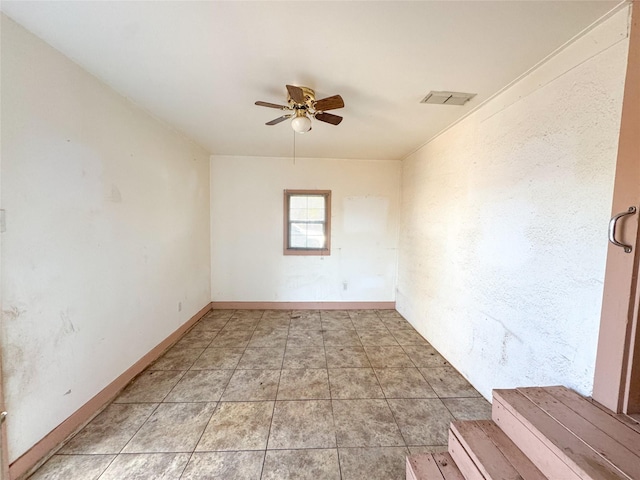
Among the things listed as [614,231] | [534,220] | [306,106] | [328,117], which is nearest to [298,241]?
[328,117]

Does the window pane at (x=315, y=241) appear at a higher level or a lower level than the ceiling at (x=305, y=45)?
lower

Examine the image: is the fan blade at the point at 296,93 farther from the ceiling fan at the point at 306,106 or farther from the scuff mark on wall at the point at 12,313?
the scuff mark on wall at the point at 12,313

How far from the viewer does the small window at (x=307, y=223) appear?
438 centimetres

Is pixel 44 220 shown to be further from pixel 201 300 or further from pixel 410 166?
pixel 410 166

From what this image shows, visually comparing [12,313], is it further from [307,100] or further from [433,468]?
[433,468]

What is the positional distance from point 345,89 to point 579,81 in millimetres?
1427

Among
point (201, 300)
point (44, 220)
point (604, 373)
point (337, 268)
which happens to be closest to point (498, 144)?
→ point (604, 373)

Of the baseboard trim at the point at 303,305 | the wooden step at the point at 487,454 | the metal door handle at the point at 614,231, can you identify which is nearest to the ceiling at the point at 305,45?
the metal door handle at the point at 614,231

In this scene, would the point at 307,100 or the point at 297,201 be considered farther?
the point at 297,201

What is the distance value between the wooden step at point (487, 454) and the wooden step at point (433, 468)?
0.12 ft

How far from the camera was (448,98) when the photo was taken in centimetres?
214

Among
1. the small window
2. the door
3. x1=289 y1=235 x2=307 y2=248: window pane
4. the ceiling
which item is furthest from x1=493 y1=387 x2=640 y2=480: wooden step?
x1=289 y1=235 x2=307 y2=248: window pane

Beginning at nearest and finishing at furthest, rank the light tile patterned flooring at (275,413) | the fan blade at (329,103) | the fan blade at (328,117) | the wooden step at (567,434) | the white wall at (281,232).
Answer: the wooden step at (567,434) → the light tile patterned flooring at (275,413) → the fan blade at (329,103) → the fan blade at (328,117) → the white wall at (281,232)

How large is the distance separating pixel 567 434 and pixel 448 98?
2.28 metres
